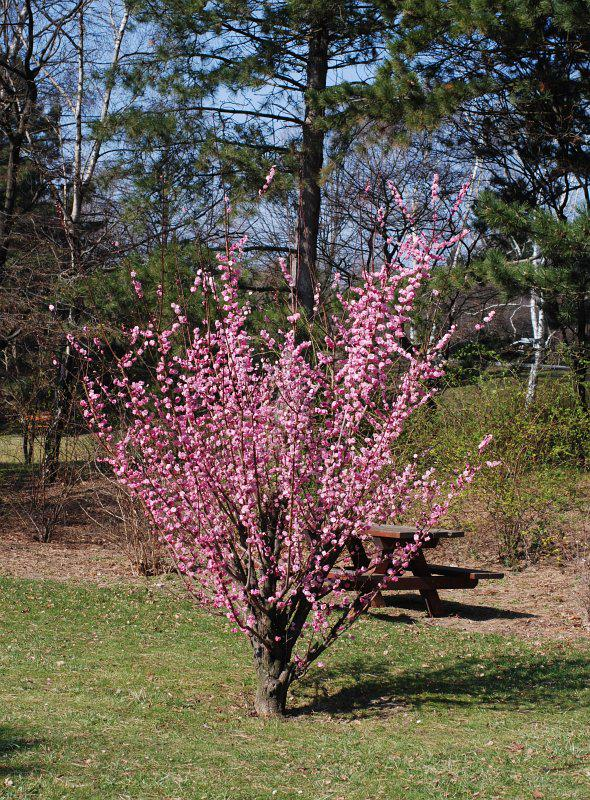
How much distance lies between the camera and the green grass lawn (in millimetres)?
3982

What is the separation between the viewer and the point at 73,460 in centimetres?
1181

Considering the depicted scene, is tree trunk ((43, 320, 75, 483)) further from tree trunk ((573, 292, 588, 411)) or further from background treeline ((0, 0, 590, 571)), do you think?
tree trunk ((573, 292, 588, 411))

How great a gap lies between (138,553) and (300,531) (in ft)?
16.2

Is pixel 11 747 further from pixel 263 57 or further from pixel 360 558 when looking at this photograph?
pixel 263 57

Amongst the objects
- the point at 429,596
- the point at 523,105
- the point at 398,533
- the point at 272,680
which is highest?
the point at 523,105

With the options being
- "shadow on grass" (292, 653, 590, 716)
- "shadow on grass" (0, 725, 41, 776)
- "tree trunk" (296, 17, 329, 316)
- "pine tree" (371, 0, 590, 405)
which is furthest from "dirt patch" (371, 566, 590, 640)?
"tree trunk" (296, 17, 329, 316)

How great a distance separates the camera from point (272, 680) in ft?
17.4

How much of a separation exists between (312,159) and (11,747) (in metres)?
10.3

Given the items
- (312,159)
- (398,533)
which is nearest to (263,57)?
(312,159)

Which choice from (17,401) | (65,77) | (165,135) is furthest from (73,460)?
(65,77)

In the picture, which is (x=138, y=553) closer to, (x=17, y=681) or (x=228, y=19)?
(x=17, y=681)

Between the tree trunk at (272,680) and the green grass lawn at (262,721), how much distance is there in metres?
0.12

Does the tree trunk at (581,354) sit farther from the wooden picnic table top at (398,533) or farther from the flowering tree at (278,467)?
the flowering tree at (278,467)

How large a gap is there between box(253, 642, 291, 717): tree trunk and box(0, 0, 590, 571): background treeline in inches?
172
